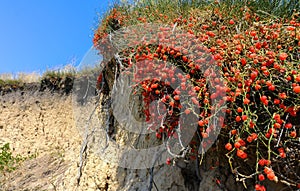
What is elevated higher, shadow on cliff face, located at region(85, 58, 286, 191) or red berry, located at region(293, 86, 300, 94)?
red berry, located at region(293, 86, 300, 94)

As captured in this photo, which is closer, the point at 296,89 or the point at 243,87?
the point at 296,89

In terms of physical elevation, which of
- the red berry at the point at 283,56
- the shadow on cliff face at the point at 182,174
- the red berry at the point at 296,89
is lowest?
the shadow on cliff face at the point at 182,174

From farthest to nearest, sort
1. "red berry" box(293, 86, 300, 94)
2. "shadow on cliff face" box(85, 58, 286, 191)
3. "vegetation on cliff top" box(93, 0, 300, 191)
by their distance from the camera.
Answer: "shadow on cliff face" box(85, 58, 286, 191), "vegetation on cliff top" box(93, 0, 300, 191), "red berry" box(293, 86, 300, 94)

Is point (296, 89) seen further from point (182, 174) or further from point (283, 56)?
point (182, 174)

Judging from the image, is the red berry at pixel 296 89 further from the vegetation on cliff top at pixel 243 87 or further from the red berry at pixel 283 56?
the red berry at pixel 283 56

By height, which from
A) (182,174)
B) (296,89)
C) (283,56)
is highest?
(283,56)

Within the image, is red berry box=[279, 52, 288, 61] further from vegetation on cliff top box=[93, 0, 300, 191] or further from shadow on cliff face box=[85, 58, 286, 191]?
shadow on cliff face box=[85, 58, 286, 191]

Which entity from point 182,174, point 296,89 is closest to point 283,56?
point 296,89

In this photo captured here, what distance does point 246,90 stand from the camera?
236 cm

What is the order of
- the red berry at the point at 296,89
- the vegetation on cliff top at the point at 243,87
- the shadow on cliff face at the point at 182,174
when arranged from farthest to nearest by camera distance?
the shadow on cliff face at the point at 182,174 < the vegetation on cliff top at the point at 243,87 < the red berry at the point at 296,89

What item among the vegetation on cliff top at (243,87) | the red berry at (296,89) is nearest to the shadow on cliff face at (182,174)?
the vegetation on cliff top at (243,87)

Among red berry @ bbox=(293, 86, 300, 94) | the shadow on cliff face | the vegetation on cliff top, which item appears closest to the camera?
red berry @ bbox=(293, 86, 300, 94)

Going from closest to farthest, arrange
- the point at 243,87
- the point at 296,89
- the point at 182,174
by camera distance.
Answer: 1. the point at 296,89
2. the point at 243,87
3. the point at 182,174

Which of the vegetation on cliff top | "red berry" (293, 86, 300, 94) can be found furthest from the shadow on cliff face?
"red berry" (293, 86, 300, 94)
